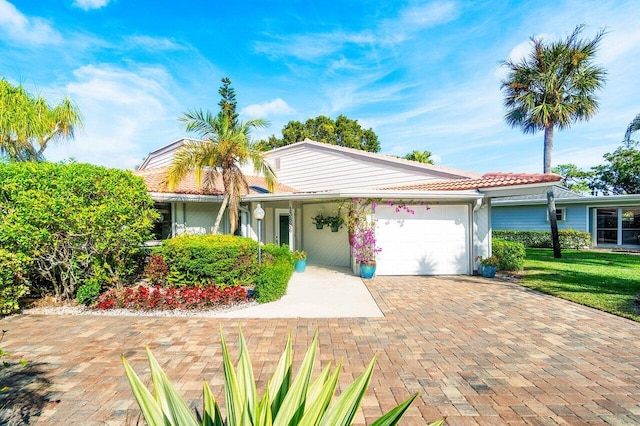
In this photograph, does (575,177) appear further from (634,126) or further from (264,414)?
(264,414)

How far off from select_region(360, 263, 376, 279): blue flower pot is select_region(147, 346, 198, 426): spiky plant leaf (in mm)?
8189

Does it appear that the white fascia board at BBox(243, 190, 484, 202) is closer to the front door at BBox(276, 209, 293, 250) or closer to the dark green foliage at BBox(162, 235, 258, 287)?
the dark green foliage at BBox(162, 235, 258, 287)

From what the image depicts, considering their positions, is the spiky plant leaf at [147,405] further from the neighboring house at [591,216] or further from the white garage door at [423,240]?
the neighboring house at [591,216]

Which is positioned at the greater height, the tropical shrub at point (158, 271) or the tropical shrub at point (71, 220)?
the tropical shrub at point (71, 220)

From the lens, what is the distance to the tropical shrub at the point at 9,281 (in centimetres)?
561

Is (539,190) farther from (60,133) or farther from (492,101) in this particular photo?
(60,133)

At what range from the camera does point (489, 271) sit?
31.0 feet

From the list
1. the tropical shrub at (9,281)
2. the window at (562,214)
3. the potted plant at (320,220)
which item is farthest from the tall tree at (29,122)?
the window at (562,214)

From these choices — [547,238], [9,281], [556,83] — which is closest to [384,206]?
[9,281]

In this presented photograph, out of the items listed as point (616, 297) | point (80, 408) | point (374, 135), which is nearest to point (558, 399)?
point (80, 408)

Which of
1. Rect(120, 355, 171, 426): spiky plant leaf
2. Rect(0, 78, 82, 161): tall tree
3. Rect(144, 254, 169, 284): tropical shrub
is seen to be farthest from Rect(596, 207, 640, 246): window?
Rect(0, 78, 82, 161): tall tree

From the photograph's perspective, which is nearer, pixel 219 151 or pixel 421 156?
pixel 219 151

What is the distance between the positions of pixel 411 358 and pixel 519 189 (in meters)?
6.79

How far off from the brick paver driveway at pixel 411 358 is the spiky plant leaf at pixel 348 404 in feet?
4.67
